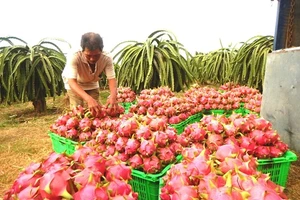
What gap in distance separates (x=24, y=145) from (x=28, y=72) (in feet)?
8.72

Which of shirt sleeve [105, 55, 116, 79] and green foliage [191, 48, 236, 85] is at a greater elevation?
shirt sleeve [105, 55, 116, 79]

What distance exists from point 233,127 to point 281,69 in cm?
165

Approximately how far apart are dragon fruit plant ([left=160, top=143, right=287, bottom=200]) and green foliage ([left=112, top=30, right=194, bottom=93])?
446 centimetres

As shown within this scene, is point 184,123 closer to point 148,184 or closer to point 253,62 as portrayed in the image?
point 148,184

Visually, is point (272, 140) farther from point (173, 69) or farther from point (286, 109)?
point (173, 69)

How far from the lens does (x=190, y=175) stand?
1.42 m

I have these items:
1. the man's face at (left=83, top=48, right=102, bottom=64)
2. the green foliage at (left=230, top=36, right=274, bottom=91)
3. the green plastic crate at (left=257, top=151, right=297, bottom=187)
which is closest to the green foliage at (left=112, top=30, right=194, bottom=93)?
the green foliage at (left=230, top=36, right=274, bottom=91)

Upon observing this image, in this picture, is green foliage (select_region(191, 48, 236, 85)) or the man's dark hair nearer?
the man's dark hair

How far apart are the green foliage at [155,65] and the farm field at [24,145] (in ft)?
6.78

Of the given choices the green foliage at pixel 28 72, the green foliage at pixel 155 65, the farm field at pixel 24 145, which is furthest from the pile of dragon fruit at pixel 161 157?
the green foliage at pixel 28 72

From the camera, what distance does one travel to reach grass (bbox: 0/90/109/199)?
322 cm

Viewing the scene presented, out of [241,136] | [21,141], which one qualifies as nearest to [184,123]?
[241,136]

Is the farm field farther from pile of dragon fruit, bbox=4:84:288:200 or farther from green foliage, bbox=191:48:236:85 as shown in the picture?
green foliage, bbox=191:48:236:85

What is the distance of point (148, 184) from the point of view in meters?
2.03
